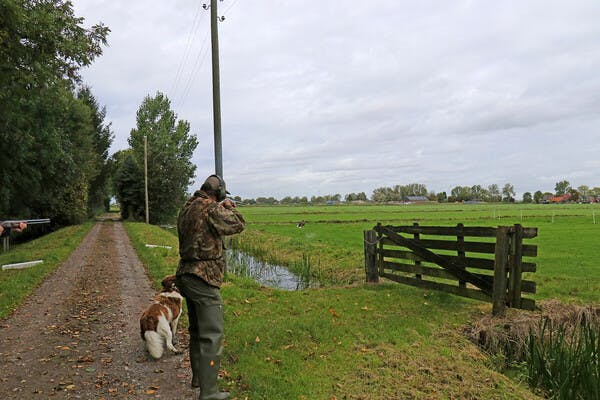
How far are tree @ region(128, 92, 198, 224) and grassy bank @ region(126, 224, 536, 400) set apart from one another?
38419 mm

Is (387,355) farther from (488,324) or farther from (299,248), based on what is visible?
(299,248)

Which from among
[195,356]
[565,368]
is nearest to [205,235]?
[195,356]

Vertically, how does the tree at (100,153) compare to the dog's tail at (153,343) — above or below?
above

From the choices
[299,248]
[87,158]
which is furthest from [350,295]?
[87,158]

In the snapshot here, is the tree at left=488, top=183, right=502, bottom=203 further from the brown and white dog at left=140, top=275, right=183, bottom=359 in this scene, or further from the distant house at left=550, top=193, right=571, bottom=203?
the brown and white dog at left=140, top=275, right=183, bottom=359

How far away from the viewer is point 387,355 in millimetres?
5965

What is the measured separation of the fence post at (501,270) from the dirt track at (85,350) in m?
5.68

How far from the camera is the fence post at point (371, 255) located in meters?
11.1

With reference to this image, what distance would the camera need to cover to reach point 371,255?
11188 mm

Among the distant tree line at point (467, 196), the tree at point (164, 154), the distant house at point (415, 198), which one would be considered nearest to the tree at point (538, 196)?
the distant tree line at point (467, 196)

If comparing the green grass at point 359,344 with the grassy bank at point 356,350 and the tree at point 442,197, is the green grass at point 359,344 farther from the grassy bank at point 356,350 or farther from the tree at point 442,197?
the tree at point 442,197

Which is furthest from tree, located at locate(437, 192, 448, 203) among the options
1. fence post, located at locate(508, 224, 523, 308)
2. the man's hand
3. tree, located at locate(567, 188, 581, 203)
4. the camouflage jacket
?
the camouflage jacket

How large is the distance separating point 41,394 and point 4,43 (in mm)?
9435

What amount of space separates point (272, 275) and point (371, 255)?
23.7 feet
